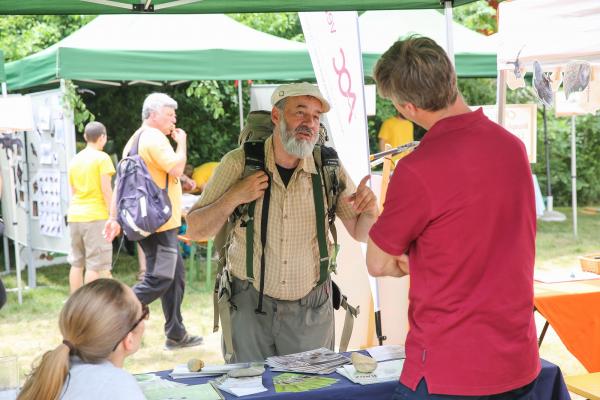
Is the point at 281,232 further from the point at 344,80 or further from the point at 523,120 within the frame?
the point at 523,120

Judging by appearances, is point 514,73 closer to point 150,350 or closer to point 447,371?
point 447,371

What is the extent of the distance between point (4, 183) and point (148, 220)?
13.1 feet

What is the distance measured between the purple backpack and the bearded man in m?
2.42

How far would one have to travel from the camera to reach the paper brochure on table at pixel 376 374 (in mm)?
2555

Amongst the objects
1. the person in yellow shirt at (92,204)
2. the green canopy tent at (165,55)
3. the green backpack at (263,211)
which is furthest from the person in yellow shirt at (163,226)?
the green backpack at (263,211)

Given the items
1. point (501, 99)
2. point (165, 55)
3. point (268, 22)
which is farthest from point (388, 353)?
point (268, 22)

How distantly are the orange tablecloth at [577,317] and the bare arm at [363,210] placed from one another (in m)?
1.35

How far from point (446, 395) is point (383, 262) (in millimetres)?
358

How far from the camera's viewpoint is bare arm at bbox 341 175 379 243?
9.83 ft

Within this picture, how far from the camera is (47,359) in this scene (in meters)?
1.95

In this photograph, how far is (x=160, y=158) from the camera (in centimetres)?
553

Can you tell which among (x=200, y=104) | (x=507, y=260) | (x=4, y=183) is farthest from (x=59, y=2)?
(x=200, y=104)

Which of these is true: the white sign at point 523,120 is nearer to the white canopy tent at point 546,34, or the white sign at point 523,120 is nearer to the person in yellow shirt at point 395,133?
the person in yellow shirt at point 395,133

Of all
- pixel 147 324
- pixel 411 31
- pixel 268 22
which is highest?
pixel 268 22
